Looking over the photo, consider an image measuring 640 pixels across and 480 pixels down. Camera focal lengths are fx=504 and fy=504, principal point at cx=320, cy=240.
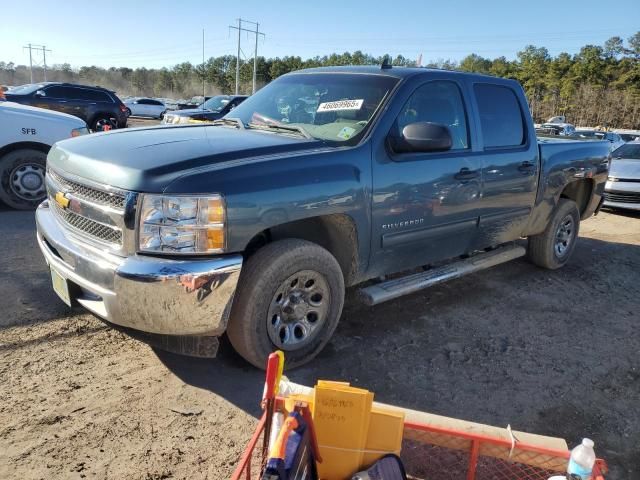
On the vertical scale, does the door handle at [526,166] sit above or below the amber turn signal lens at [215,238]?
above

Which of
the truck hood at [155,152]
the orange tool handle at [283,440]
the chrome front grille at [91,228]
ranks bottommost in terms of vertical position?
the orange tool handle at [283,440]

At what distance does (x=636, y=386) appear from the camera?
10.9ft

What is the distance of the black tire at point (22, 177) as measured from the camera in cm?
636

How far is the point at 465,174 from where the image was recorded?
3.87 m

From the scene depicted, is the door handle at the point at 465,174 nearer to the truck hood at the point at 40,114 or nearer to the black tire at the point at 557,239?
the black tire at the point at 557,239

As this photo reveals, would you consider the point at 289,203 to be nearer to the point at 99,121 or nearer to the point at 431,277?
the point at 431,277

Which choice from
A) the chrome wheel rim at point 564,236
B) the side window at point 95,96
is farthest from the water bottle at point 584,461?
the side window at point 95,96

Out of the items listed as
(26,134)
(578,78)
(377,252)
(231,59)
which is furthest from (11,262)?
(231,59)

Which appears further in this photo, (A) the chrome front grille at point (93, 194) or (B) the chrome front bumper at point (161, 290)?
(A) the chrome front grille at point (93, 194)

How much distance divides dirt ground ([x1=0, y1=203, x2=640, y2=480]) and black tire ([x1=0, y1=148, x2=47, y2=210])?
216 centimetres

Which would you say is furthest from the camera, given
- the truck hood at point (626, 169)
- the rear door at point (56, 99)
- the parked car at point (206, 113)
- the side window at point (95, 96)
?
the side window at point (95, 96)

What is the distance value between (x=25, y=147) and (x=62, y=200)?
13.6 feet

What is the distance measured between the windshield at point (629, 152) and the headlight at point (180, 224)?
1091 centimetres

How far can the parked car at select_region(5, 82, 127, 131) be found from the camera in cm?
1556
